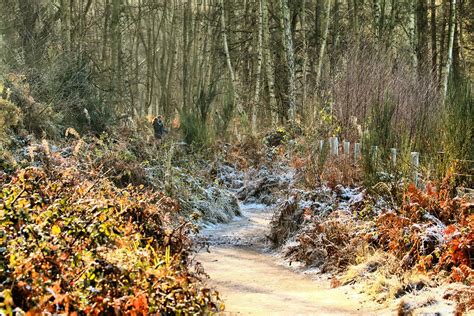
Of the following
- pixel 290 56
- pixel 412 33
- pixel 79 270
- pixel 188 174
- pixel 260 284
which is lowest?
pixel 260 284

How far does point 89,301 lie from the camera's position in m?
3.13

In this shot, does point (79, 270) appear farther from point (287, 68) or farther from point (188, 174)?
point (287, 68)

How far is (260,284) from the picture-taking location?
5977 millimetres

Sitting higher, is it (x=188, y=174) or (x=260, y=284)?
(x=188, y=174)

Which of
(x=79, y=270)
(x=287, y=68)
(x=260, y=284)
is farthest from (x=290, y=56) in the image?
(x=79, y=270)

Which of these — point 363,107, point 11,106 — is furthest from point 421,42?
point 11,106

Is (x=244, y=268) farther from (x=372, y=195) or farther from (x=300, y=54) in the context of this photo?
(x=300, y=54)

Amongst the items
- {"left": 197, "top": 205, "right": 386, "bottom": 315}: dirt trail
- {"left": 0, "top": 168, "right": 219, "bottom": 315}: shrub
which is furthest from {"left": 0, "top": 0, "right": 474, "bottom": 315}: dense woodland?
{"left": 197, "top": 205, "right": 386, "bottom": 315}: dirt trail

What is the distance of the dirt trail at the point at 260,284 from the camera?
485cm

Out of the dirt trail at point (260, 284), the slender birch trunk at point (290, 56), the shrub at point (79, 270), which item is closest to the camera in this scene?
the shrub at point (79, 270)

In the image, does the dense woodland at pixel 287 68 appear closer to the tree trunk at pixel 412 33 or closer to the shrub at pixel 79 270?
the tree trunk at pixel 412 33

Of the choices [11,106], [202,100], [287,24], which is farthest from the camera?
[287,24]

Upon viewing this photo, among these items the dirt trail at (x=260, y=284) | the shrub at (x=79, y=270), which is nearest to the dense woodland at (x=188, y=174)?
the shrub at (x=79, y=270)

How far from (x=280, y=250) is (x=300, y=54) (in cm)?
1501
